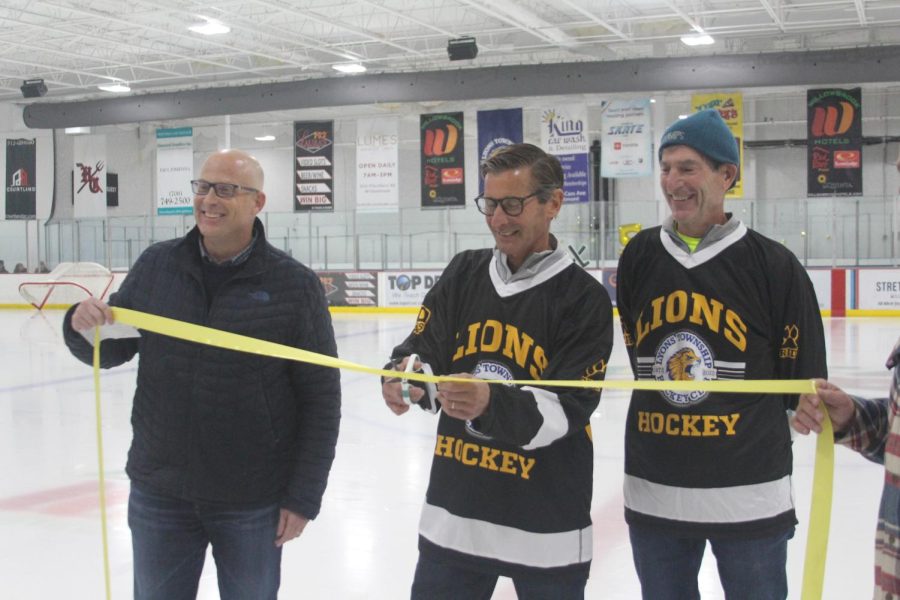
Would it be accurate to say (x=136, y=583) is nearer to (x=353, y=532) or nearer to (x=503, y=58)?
(x=353, y=532)

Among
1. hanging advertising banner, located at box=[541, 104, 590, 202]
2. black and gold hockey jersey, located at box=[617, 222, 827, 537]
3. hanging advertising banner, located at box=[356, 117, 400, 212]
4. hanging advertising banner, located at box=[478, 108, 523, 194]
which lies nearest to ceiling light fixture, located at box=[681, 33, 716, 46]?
hanging advertising banner, located at box=[541, 104, 590, 202]

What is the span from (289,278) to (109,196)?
2799 cm

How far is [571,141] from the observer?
1812 centimetres

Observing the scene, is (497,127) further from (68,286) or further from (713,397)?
(713,397)

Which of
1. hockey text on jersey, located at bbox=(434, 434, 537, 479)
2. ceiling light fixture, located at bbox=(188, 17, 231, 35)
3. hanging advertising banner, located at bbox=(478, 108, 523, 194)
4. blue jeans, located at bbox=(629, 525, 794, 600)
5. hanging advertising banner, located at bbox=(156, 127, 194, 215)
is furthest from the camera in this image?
hanging advertising banner, located at bbox=(156, 127, 194, 215)

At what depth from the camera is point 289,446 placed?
96.4 inches

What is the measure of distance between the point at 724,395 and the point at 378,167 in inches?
670

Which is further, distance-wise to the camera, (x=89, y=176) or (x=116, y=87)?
(x=89, y=176)

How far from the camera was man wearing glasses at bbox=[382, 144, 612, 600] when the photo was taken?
6.51 feet

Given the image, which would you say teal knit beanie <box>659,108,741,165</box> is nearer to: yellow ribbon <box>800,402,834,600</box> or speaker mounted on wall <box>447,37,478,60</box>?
yellow ribbon <box>800,402,834,600</box>

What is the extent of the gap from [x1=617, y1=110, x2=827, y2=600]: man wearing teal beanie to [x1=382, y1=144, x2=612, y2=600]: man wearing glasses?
0.24 m

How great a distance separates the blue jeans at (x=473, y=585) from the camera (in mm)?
1992

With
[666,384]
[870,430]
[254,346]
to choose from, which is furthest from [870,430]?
[254,346]

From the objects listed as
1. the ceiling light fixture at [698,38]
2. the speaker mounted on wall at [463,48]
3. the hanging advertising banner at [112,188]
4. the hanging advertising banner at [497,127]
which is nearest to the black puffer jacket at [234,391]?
the speaker mounted on wall at [463,48]
